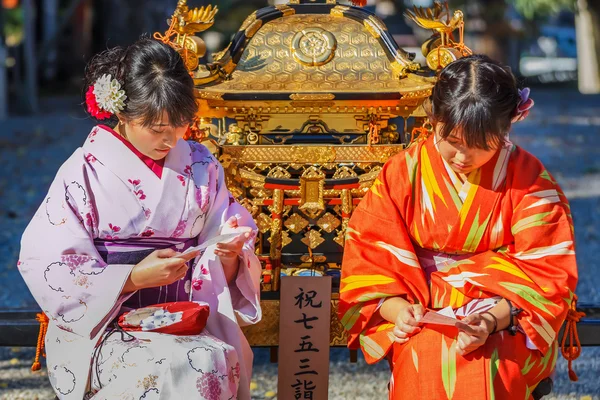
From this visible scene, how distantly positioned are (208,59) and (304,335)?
623 inches

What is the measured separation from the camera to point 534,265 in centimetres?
285

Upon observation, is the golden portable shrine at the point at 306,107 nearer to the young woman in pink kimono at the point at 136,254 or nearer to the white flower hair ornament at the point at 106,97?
the young woman in pink kimono at the point at 136,254

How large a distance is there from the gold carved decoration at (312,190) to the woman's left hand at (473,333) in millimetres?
1135

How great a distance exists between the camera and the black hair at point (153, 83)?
276 centimetres

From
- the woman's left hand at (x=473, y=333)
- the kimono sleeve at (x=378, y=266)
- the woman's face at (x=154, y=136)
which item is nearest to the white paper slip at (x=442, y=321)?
the woman's left hand at (x=473, y=333)

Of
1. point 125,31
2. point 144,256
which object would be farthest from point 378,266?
point 125,31

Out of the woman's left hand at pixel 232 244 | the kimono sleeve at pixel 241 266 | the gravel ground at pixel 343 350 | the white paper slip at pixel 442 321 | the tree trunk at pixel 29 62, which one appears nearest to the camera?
the white paper slip at pixel 442 321

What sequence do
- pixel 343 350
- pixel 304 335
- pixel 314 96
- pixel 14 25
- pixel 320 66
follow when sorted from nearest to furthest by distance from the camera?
1. pixel 304 335
2. pixel 314 96
3. pixel 320 66
4. pixel 343 350
5. pixel 14 25

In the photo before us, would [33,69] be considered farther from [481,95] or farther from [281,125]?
[481,95]

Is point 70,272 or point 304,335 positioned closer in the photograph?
point 70,272

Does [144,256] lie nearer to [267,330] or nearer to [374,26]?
[267,330]

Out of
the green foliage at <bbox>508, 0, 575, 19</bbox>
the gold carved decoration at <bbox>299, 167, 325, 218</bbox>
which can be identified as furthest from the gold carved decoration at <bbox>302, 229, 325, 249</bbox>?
the green foliage at <bbox>508, 0, 575, 19</bbox>

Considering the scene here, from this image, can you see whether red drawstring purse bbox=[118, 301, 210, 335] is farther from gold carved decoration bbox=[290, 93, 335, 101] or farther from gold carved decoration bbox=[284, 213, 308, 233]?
gold carved decoration bbox=[290, 93, 335, 101]

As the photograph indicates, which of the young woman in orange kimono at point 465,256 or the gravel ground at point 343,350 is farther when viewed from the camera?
the gravel ground at point 343,350
